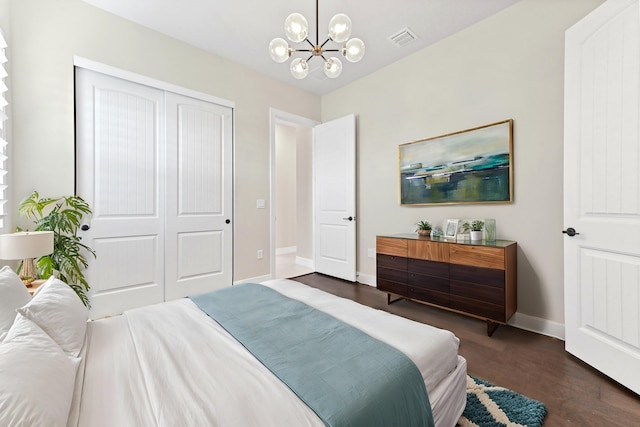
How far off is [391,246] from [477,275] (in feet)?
2.89

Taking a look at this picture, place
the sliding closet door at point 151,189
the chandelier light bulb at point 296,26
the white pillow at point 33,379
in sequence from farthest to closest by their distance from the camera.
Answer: the sliding closet door at point 151,189 → the chandelier light bulb at point 296,26 → the white pillow at point 33,379

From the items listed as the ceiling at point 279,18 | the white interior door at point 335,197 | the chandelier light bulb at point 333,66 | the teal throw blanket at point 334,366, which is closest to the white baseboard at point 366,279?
the white interior door at point 335,197

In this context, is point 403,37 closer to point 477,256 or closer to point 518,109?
point 518,109

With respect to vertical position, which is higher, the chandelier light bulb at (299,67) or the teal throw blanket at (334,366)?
the chandelier light bulb at (299,67)

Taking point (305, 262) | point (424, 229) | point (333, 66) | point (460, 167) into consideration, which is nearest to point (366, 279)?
point (424, 229)

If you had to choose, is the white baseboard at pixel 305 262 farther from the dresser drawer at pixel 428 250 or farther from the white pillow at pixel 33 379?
the white pillow at pixel 33 379

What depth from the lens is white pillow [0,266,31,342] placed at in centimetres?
104

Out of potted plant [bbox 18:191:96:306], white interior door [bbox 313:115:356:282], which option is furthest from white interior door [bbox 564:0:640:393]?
potted plant [bbox 18:191:96:306]

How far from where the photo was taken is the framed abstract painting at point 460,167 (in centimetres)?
255

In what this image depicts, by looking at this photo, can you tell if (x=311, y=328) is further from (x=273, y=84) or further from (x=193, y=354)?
(x=273, y=84)

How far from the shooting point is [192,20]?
8.80 ft

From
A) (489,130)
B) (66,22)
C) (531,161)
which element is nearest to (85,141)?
(66,22)

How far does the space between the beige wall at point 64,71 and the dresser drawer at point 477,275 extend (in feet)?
8.28

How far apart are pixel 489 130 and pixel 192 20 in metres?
3.12
